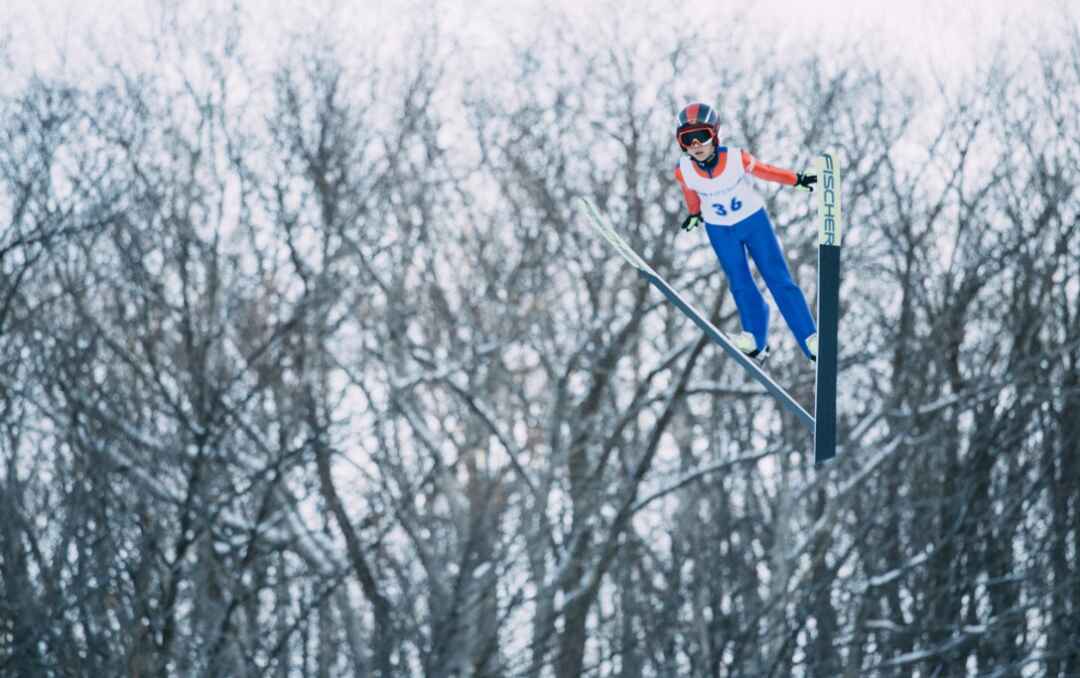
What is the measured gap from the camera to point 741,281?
3564 millimetres

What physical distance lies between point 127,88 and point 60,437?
3.64 metres

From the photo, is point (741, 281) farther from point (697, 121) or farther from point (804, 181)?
point (697, 121)

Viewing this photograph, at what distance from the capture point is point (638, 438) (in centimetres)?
1559

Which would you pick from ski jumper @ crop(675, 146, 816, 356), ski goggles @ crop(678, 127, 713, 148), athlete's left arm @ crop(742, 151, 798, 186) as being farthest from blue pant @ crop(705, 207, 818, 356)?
ski goggles @ crop(678, 127, 713, 148)

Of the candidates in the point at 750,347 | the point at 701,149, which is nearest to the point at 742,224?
the point at 701,149

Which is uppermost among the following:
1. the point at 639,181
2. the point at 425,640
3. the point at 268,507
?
the point at 639,181

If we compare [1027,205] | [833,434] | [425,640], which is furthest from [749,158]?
[1027,205]

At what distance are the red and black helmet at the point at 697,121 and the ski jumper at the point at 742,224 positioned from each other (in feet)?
0.31

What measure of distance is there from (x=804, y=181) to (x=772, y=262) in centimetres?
21

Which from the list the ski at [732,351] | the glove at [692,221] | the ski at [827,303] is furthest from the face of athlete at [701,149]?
the ski at [732,351]

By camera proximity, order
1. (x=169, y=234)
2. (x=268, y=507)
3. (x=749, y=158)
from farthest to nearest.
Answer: (x=169, y=234)
(x=268, y=507)
(x=749, y=158)

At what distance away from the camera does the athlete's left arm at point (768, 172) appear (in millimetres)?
3375

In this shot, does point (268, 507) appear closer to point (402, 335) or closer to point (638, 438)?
point (402, 335)

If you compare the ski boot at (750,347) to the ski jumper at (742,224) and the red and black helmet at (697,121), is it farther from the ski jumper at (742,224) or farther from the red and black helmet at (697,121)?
the red and black helmet at (697,121)
